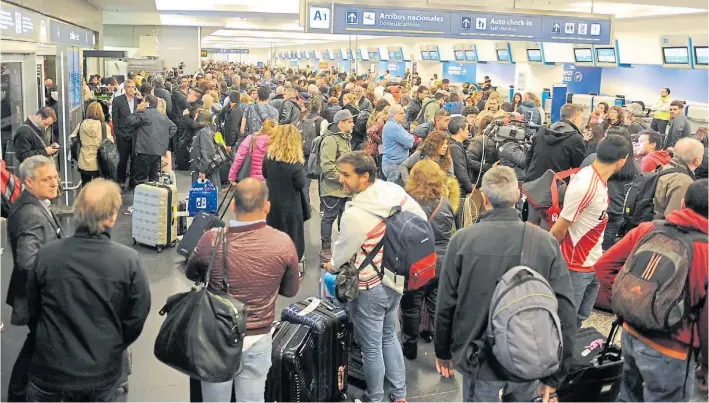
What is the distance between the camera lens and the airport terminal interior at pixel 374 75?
505 cm

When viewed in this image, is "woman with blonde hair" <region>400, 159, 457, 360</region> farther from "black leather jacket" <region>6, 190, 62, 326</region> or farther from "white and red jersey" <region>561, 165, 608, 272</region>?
"black leather jacket" <region>6, 190, 62, 326</region>

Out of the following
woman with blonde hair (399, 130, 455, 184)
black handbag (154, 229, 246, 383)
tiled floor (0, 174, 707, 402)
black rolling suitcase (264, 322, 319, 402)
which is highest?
woman with blonde hair (399, 130, 455, 184)

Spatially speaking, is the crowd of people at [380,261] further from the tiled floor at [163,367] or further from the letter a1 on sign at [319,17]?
the letter a1 on sign at [319,17]

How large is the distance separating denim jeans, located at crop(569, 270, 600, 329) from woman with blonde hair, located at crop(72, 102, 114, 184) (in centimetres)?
684

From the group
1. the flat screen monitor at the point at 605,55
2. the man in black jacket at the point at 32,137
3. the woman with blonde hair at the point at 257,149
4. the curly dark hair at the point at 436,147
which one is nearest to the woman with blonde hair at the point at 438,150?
the curly dark hair at the point at 436,147

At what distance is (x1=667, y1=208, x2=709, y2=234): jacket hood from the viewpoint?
120 inches

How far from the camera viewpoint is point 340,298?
3.77 m

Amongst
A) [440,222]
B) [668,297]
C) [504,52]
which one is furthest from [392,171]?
[504,52]

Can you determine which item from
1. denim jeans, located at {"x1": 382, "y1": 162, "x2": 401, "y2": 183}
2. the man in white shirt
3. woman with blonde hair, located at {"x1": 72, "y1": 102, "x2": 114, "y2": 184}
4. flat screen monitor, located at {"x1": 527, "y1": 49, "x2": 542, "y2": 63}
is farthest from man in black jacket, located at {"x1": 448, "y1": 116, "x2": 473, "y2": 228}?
flat screen monitor, located at {"x1": 527, "y1": 49, "x2": 542, "y2": 63}

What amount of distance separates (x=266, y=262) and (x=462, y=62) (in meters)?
22.9

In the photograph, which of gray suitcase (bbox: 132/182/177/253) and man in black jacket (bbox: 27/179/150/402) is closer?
man in black jacket (bbox: 27/179/150/402)

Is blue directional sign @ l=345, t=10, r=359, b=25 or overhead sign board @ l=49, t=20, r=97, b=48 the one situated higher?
blue directional sign @ l=345, t=10, r=359, b=25

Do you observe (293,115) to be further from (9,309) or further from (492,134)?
(9,309)

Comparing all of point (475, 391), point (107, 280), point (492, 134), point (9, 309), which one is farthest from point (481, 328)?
point (492, 134)
